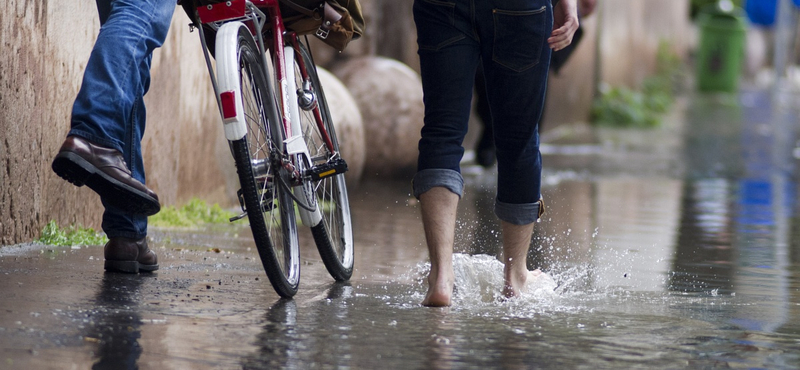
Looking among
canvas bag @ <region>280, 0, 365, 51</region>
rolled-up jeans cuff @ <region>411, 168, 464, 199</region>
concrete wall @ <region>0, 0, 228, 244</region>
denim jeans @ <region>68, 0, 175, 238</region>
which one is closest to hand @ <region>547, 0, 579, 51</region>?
rolled-up jeans cuff @ <region>411, 168, 464, 199</region>

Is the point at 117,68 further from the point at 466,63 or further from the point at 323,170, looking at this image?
the point at 466,63

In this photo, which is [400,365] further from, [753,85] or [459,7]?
[753,85]

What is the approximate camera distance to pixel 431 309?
11.1 ft

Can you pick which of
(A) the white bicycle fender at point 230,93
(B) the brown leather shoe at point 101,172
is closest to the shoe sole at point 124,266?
(B) the brown leather shoe at point 101,172

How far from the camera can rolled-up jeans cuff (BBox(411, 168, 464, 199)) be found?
11.3ft

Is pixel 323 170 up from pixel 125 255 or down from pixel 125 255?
up

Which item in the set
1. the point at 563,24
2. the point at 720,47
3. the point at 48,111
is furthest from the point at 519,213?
the point at 720,47

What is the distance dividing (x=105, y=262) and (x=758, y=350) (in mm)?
2094

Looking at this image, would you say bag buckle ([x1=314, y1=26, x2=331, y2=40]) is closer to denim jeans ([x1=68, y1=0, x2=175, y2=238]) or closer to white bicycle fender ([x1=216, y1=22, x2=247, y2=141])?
denim jeans ([x1=68, y1=0, x2=175, y2=238])

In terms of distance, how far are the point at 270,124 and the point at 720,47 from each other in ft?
71.8

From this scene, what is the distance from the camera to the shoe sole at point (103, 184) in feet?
10.1

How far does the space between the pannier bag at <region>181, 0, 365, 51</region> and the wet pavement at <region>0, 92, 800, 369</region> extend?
833mm

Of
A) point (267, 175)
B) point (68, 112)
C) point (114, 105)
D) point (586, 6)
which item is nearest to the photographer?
point (114, 105)

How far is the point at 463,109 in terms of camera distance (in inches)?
137
